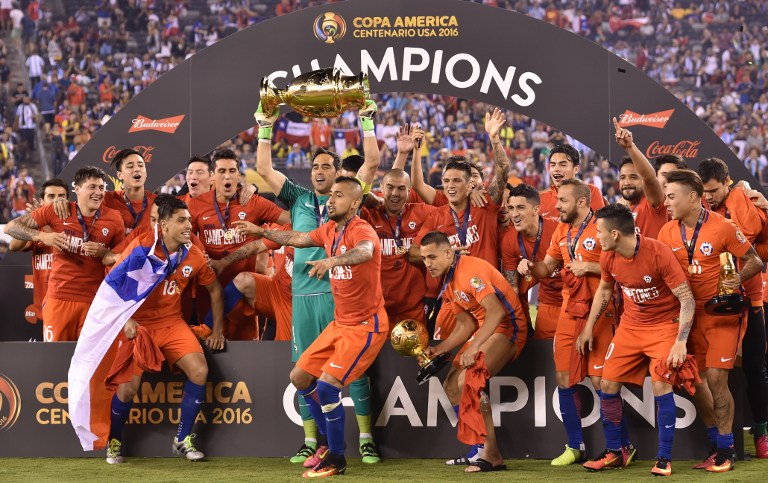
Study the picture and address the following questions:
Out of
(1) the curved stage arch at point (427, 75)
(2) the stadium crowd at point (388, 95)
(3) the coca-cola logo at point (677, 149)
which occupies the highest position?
(2) the stadium crowd at point (388, 95)

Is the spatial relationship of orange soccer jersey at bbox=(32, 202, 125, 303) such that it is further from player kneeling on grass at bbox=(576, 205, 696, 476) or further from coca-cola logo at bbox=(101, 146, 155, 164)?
player kneeling on grass at bbox=(576, 205, 696, 476)

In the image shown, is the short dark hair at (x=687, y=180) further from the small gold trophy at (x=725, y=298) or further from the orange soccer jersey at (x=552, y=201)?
the orange soccer jersey at (x=552, y=201)

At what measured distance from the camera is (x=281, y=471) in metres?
6.61

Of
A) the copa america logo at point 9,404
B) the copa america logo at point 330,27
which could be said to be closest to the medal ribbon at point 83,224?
the copa america logo at point 9,404

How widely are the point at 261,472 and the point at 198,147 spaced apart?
3367 millimetres

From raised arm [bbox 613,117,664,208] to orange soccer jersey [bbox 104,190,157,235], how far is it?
146 inches

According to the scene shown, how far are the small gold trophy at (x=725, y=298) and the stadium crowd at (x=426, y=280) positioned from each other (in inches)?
0.6

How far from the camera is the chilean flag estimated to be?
6992 mm

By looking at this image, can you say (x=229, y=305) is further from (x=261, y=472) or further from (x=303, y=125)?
(x=303, y=125)

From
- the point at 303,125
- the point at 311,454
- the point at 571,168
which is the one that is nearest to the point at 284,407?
the point at 311,454

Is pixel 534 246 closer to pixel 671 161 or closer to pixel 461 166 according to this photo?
pixel 461 166

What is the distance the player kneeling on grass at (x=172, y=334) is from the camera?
7.00 meters

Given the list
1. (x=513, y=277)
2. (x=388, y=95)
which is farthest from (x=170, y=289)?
(x=388, y=95)

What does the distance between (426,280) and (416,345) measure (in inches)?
46.5
